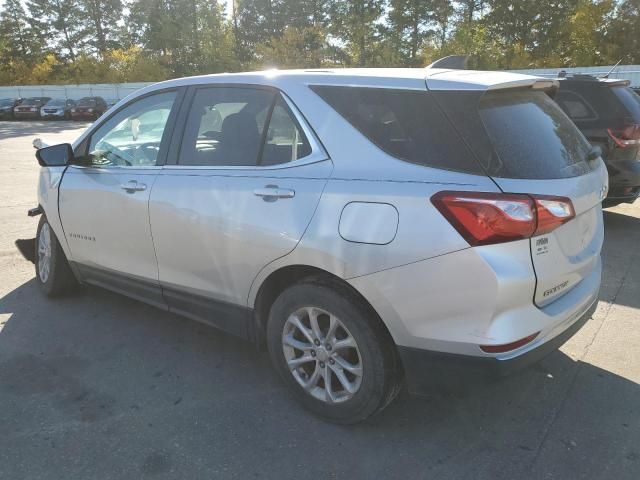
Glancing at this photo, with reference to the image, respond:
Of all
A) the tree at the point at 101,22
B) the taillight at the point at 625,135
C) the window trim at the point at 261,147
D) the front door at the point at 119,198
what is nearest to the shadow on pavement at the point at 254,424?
the front door at the point at 119,198

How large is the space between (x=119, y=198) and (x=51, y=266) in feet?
4.30

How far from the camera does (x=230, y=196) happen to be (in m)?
2.96

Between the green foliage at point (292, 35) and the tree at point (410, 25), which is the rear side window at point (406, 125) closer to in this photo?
the green foliage at point (292, 35)

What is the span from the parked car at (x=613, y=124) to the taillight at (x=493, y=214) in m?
4.60

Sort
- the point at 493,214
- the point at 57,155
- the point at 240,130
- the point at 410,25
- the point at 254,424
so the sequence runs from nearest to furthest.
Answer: the point at 493,214, the point at 254,424, the point at 240,130, the point at 57,155, the point at 410,25

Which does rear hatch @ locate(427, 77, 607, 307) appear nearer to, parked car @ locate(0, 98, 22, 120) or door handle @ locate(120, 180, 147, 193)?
door handle @ locate(120, 180, 147, 193)

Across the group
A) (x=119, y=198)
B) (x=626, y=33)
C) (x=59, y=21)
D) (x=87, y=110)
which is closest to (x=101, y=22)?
(x=59, y=21)

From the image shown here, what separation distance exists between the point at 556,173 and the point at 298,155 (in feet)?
3.98

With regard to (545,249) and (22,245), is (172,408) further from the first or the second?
(22,245)

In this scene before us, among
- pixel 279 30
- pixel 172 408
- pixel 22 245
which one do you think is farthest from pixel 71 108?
pixel 172 408

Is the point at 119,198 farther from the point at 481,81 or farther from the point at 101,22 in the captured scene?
the point at 101,22

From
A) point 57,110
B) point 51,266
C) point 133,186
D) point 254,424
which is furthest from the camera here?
point 57,110

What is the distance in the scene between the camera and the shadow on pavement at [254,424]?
252 cm

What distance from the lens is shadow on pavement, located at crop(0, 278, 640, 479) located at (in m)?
2.52
